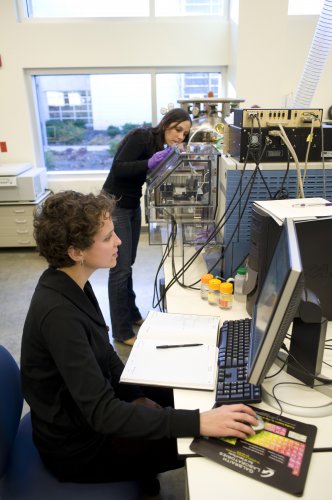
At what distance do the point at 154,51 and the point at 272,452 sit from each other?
3.90 meters

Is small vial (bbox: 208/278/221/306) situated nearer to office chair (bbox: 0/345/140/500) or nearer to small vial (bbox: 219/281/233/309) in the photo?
small vial (bbox: 219/281/233/309)

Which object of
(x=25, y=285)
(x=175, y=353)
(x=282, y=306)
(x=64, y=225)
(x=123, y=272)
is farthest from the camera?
(x=25, y=285)

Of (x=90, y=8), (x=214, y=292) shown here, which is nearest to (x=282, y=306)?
(x=214, y=292)

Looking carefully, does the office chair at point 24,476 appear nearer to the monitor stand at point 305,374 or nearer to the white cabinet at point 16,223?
the monitor stand at point 305,374

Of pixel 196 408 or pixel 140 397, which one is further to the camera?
pixel 140 397

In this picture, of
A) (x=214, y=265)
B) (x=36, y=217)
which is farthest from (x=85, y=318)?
(x=214, y=265)

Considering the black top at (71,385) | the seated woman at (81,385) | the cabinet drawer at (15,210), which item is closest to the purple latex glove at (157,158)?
the seated woman at (81,385)

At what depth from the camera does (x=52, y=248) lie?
106 centimetres

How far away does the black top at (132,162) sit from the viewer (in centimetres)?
211

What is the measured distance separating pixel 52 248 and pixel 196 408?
0.55m

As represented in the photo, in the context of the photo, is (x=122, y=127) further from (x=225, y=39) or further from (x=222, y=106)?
(x=222, y=106)

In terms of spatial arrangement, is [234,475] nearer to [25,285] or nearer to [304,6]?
[25,285]

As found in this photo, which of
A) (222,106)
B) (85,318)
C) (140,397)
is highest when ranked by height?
(222,106)

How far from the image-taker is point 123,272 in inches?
91.2
